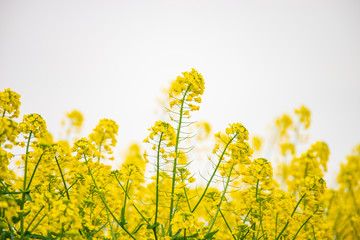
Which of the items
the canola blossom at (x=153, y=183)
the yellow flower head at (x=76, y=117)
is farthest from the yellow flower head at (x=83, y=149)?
the yellow flower head at (x=76, y=117)

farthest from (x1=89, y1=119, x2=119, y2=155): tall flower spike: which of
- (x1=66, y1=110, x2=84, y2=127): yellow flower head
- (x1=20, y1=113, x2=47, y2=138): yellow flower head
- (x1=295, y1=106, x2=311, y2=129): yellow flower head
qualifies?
(x1=295, y1=106, x2=311, y2=129): yellow flower head

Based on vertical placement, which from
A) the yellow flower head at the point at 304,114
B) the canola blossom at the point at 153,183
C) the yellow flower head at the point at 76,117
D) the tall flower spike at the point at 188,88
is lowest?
the canola blossom at the point at 153,183

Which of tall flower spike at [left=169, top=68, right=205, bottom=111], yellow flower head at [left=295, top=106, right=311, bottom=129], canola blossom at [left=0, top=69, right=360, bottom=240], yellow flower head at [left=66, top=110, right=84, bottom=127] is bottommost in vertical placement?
canola blossom at [left=0, top=69, right=360, bottom=240]

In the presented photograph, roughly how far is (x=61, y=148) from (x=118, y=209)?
0.81 m

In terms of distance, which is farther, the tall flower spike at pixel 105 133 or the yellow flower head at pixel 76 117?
the yellow flower head at pixel 76 117

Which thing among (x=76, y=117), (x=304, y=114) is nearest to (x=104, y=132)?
(x=76, y=117)

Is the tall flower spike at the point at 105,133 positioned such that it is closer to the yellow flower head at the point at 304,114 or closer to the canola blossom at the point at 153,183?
the canola blossom at the point at 153,183

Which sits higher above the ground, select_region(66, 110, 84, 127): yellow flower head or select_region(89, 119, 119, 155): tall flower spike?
select_region(66, 110, 84, 127): yellow flower head

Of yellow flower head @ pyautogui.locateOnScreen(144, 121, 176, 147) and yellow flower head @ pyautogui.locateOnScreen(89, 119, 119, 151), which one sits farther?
yellow flower head @ pyautogui.locateOnScreen(89, 119, 119, 151)

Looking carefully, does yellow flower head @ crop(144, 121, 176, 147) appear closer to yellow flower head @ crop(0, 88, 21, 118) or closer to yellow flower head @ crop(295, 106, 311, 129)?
yellow flower head @ crop(0, 88, 21, 118)

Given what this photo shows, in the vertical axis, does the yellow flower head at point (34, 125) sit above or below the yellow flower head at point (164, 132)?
below

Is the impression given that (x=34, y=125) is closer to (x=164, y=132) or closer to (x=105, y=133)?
(x=105, y=133)

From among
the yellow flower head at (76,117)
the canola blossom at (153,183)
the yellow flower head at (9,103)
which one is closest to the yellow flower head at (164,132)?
the canola blossom at (153,183)

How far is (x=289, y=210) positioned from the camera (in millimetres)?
3076
